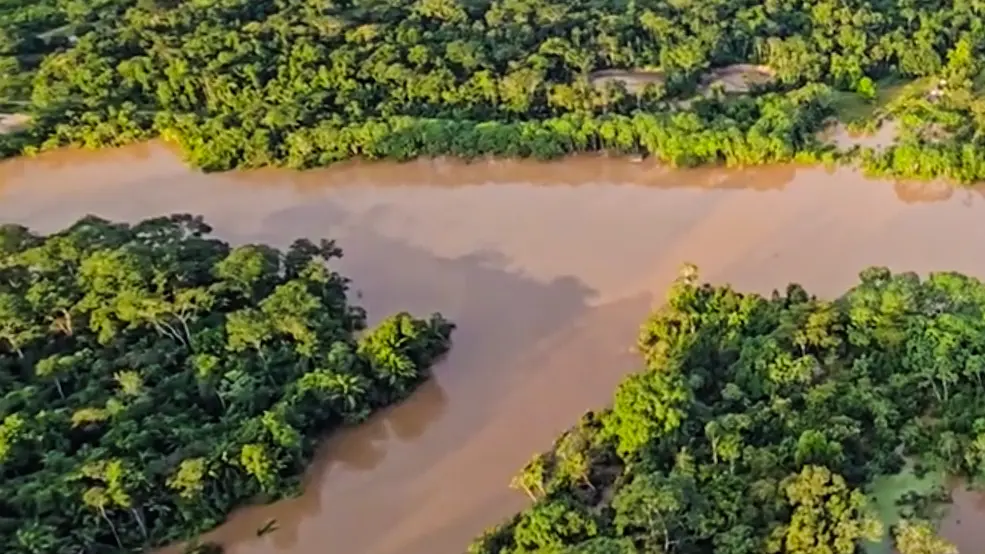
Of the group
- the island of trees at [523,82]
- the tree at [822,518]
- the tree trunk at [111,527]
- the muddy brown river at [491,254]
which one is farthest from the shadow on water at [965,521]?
the tree trunk at [111,527]

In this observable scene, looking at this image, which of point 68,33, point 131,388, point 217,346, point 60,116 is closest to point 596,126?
point 217,346

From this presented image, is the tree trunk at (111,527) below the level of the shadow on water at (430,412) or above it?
above

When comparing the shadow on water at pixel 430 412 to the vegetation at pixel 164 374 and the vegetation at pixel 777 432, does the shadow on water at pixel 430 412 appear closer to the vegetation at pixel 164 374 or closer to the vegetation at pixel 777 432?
the vegetation at pixel 164 374

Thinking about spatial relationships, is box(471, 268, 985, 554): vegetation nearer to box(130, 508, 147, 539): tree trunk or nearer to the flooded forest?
the flooded forest

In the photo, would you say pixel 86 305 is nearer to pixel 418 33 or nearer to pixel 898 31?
pixel 418 33

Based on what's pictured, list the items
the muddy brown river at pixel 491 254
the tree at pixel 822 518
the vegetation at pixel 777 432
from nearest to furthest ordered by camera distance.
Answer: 1. the tree at pixel 822 518
2. the vegetation at pixel 777 432
3. the muddy brown river at pixel 491 254

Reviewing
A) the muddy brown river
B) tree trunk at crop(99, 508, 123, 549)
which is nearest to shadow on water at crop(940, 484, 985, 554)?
the muddy brown river

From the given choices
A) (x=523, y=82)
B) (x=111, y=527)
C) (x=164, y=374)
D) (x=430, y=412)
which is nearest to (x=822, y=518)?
(x=430, y=412)
